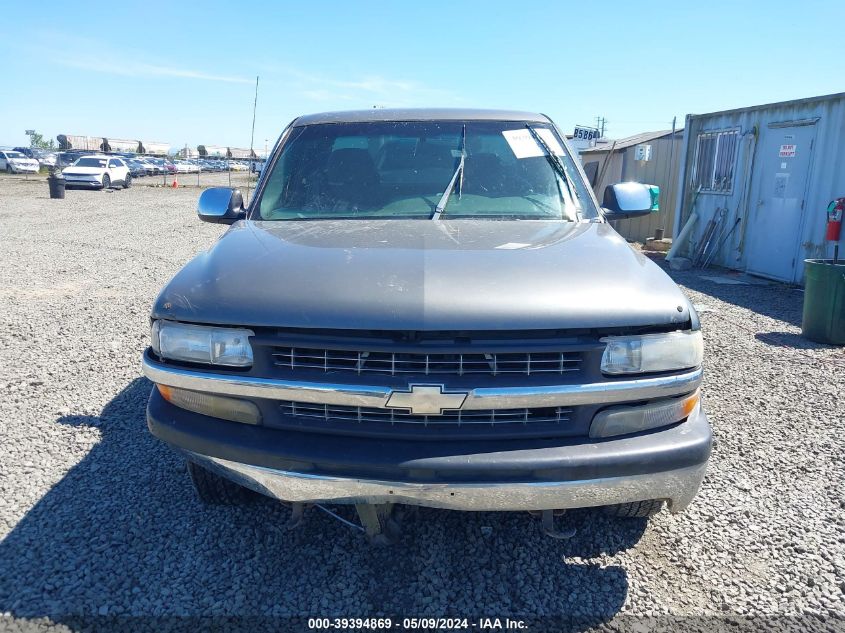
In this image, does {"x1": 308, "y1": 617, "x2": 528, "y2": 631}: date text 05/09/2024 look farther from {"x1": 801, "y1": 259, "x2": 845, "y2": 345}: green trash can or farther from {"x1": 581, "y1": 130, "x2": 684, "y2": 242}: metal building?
{"x1": 581, "y1": 130, "x2": 684, "y2": 242}: metal building

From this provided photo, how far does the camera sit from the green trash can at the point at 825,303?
635cm

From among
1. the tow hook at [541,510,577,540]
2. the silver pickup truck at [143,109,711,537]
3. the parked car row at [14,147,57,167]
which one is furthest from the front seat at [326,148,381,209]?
the parked car row at [14,147,57,167]

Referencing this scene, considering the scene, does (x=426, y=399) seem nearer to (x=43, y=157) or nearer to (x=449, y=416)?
(x=449, y=416)

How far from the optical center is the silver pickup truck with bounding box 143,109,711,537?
2.19m

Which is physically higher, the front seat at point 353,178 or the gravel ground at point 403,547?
the front seat at point 353,178

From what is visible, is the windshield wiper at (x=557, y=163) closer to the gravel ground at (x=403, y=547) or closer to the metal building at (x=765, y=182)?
the gravel ground at (x=403, y=547)

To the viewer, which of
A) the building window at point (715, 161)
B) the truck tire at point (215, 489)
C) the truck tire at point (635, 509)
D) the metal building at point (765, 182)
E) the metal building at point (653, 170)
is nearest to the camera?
the truck tire at point (635, 509)

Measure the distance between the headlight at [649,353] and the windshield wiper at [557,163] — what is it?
1.29m

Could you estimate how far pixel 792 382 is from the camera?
520 cm

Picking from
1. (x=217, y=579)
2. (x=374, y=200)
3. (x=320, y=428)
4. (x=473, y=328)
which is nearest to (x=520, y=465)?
(x=473, y=328)

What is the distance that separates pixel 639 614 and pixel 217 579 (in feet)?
5.56

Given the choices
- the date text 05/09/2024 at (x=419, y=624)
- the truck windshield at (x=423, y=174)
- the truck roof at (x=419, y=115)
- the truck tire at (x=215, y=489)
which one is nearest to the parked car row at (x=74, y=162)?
the truck roof at (x=419, y=115)

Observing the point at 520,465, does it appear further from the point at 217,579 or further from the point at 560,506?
the point at 217,579

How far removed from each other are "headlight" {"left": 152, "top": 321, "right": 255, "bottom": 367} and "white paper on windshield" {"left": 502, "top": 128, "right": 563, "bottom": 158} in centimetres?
208
